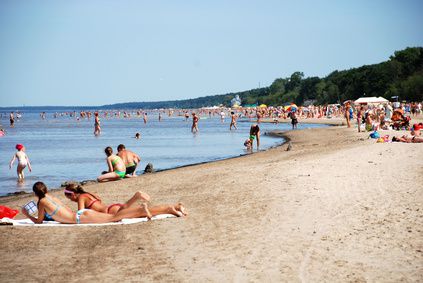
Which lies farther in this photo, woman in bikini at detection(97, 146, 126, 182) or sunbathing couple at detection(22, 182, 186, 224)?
woman in bikini at detection(97, 146, 126, 182)

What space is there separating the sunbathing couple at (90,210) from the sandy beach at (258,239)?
0.25 meters

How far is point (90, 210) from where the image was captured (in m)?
8.59

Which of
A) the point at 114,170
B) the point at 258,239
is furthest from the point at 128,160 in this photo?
the point at 258,239

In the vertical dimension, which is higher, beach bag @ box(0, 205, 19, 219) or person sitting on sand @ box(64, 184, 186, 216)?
person sitting on sand @ box(64, 184, 186, 216)

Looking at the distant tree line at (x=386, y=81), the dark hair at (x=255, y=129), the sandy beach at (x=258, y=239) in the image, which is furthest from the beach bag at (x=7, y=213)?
the distant tree line at (x=386, y=81)

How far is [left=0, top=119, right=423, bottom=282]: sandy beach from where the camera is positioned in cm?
578

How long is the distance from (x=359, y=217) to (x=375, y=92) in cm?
9544

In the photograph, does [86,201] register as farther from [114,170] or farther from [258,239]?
[114,170]

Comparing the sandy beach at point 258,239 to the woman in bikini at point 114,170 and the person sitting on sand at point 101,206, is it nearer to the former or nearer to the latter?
the person sitting on sand at point 101,206

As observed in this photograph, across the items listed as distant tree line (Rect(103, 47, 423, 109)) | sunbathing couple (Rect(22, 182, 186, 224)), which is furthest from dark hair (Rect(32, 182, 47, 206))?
distant tree line (Rect(103, 47, 423, 109))

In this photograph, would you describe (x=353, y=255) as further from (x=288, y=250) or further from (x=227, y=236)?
(x=227, y=236)

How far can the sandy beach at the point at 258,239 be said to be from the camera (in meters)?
5.78

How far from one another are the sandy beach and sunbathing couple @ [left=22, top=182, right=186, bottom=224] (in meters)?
0.25

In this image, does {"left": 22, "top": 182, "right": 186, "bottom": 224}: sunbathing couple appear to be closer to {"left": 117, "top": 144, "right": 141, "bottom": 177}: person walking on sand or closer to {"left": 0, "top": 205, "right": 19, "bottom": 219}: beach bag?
{"left": 0, "top": 205, "right": 19, "bottom": 219}: beach bag
